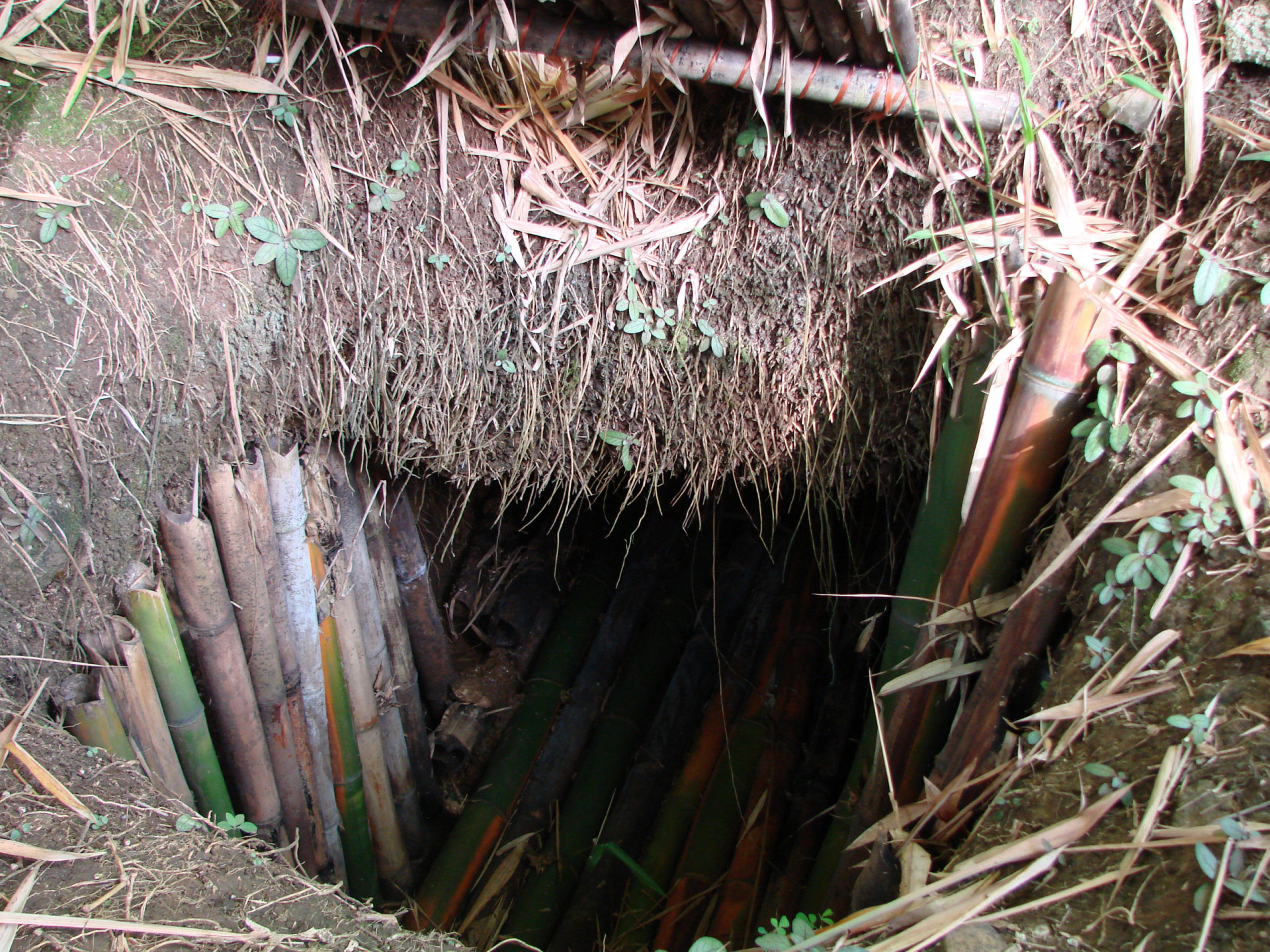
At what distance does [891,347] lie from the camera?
5.69ft

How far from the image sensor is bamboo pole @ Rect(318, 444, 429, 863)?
2209 millimetres

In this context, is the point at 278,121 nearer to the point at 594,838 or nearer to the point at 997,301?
the point at 997,301

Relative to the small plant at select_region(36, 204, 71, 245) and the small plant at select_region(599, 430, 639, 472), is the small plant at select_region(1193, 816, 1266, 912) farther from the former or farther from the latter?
the small plant at select_region(36, 204, 71, 245)

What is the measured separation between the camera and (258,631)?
1.93 metres

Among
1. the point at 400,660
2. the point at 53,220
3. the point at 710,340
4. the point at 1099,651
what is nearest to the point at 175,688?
the point at 400,660

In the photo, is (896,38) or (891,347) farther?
(891,347)

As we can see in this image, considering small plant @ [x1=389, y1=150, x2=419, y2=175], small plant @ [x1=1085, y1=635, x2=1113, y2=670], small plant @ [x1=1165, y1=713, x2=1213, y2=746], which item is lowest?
small plant @ [x1=1165, y1=713, x2=1213, y2=746]

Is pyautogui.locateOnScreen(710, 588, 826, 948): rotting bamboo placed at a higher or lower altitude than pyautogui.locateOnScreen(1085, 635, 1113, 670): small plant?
lower

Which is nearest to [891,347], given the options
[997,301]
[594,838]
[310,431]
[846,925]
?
[997,301]

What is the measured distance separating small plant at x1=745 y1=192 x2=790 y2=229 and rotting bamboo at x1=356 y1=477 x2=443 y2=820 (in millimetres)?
1350

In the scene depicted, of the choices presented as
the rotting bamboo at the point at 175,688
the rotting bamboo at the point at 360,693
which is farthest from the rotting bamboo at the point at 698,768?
the rotting bamboo at the point at 175,688

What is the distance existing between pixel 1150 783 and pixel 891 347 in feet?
3.23

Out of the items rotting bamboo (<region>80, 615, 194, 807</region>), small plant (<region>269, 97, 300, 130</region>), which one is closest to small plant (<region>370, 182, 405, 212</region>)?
small plant (<region>269, 97, 300, 130</region>)

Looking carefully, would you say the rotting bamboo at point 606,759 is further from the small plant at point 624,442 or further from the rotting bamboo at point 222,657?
the small plant at point 624,442
